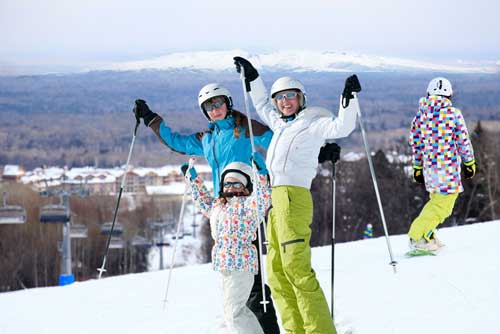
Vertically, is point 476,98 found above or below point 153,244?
above

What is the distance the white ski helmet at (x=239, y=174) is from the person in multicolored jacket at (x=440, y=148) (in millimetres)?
3076

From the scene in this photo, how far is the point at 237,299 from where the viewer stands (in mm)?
5207

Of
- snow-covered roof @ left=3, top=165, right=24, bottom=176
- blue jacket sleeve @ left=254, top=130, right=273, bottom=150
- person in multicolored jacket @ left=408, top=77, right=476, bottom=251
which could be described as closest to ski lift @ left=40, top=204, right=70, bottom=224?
person in multicolored jacket @ left=408, top=77, right=476, bottom=251

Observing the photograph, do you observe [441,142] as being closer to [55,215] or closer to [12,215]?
[55,215]

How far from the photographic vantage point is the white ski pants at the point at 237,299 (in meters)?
5.20

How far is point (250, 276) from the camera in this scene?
5.23 metres

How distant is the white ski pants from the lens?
17.1ft

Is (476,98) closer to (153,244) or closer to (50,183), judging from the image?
(153,244)

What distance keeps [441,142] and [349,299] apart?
81.9 inches

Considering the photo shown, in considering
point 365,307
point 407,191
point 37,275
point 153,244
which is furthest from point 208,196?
point 153,244

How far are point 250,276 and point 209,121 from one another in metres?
1.22

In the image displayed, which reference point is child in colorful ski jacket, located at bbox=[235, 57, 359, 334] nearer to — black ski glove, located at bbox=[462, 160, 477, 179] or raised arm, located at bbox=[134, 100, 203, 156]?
raised arm, located at bbox=[134, 100, 203, 156]

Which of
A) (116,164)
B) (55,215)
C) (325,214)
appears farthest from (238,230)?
(116,164)

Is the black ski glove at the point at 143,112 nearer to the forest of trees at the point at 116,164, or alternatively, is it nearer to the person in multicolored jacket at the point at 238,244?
the person in multicolored jacket at the point at 238,244
